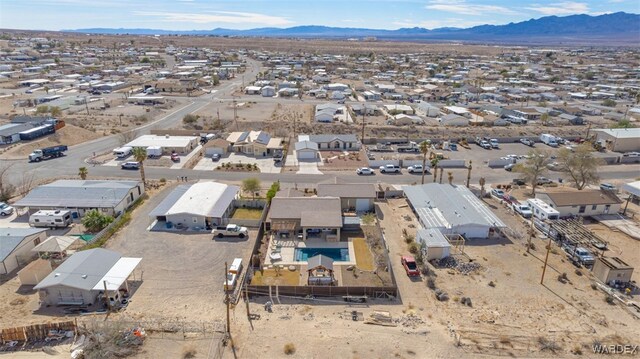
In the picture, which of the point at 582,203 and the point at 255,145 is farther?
the point at 255,145

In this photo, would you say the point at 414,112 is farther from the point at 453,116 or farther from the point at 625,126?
the point at 625,126

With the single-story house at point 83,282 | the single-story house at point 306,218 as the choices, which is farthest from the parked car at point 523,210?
the single-story house at point 83,282

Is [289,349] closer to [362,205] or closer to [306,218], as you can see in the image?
[306,218]

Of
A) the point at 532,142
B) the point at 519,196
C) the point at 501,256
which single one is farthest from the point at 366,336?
the point at 532,142

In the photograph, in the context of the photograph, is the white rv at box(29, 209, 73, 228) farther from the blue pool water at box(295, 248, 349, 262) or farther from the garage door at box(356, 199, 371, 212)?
the garage door at box(356, 199, 371, 212)

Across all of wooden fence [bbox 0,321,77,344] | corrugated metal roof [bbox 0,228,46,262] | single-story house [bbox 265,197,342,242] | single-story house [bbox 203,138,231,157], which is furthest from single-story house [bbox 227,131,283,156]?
wooden fence [bbox 0,321,77,344]

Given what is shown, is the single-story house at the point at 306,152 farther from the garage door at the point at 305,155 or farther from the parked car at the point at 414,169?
the parked car at the point at 414,169

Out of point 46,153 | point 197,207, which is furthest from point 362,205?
point 46,153
